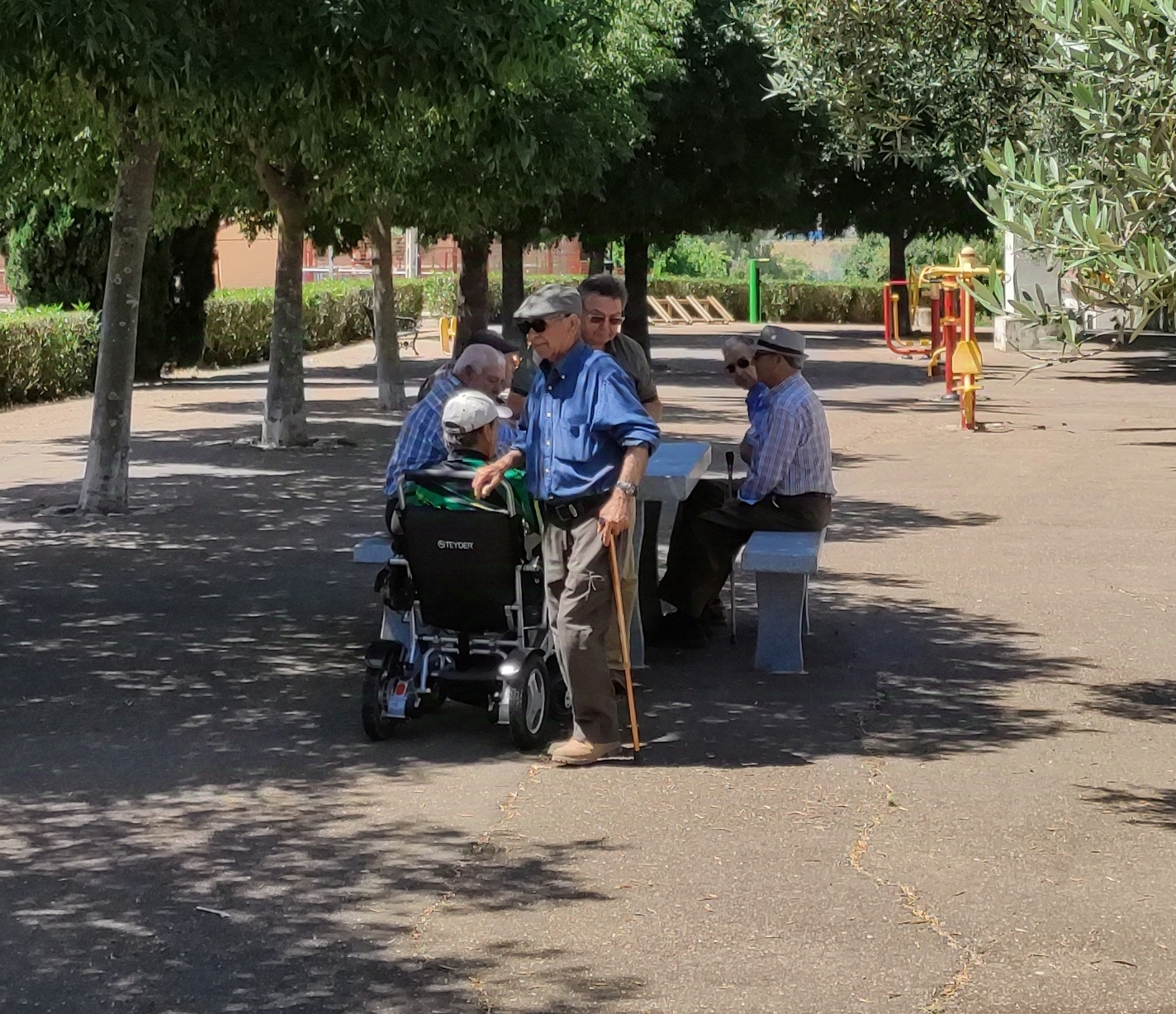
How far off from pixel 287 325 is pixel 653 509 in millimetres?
9591

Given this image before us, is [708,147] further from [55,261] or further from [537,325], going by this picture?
[537,325]

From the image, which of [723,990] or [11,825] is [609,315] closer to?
[11,825]

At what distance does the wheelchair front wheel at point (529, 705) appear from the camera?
21.9ft

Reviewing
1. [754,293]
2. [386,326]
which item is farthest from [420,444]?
[754,293]

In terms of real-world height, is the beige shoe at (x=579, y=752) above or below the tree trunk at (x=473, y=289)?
below

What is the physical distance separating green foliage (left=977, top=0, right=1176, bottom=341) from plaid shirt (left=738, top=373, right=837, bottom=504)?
→ 2645 millimetres

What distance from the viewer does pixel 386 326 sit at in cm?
2186

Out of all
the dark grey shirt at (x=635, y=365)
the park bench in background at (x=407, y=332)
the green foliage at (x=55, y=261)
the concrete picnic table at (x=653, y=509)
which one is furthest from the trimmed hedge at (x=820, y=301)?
the dark grey shirt at (x=635, y=365)

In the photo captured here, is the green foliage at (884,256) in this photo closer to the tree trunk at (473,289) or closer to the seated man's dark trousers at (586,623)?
the tree trunk at (473,289)

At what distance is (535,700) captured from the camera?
6859mm

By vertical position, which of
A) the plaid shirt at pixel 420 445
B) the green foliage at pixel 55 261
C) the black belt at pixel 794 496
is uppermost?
the green foliage at pixel 55 261

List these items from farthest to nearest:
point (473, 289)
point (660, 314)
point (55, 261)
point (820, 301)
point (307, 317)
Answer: point (820, 301), point (660, 314), point (307, 317), point (473, 289), point (55, 261)

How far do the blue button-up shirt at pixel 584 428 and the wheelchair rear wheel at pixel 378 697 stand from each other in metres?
0.84

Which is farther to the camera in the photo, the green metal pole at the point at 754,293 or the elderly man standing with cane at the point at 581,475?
the green metal pole at the point at 754,293
